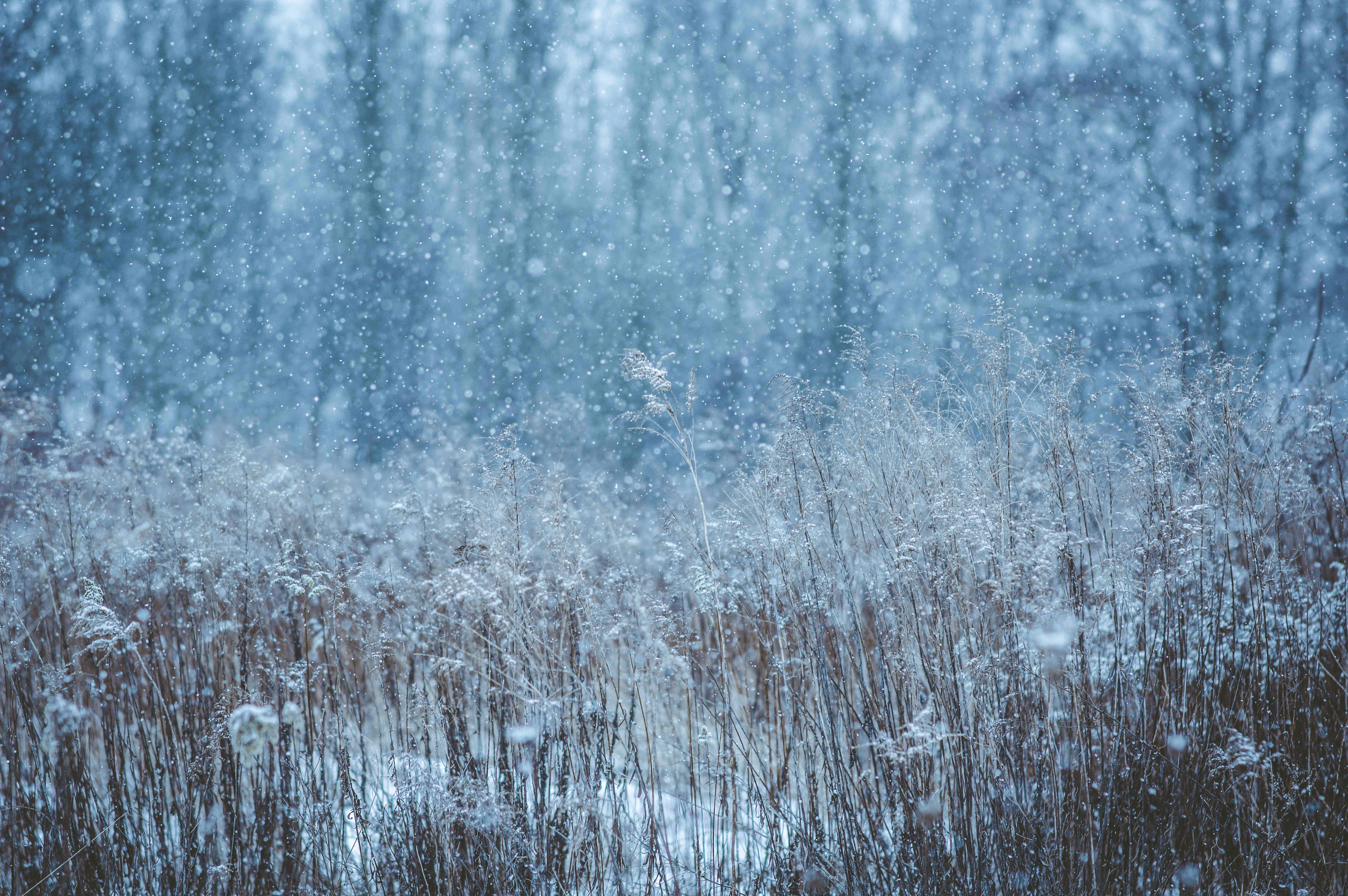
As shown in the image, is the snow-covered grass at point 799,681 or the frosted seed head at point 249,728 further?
the snow-covered grass at point 799,681

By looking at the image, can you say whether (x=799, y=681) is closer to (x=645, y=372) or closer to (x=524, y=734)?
(x=524, y=734)

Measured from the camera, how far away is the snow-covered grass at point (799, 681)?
1.75m

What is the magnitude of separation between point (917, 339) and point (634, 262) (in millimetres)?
14706

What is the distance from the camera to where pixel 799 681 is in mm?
2025

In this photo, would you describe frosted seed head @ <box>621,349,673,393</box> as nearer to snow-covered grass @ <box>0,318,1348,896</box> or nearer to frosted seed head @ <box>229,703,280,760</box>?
snow-covered grass @ <box>0,318,1348,896</box>

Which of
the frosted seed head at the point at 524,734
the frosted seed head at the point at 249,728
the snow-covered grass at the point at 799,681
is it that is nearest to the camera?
the frosted seed head at the point at 249,728

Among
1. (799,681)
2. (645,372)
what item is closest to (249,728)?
(645,372)

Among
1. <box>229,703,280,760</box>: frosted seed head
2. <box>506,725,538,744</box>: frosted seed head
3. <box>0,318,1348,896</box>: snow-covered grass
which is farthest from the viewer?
<box>506,725,538,744</box>: frosted seed head

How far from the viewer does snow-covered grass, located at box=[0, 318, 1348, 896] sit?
1.75 meters

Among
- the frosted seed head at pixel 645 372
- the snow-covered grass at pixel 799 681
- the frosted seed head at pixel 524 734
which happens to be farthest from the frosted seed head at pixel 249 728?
the frosted seed head at pixel 645 372

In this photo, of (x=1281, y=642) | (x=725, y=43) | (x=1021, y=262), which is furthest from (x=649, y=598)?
(x=725, y=43)

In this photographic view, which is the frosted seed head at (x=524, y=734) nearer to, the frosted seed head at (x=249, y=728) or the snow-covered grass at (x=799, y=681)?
the snow-covered grass at (x=799, y=681)

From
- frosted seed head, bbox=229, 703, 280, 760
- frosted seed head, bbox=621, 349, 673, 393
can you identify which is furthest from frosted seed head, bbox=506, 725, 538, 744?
frosted seed head, bbox=621, 349, 673, 393

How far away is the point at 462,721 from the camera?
6.61 ft
